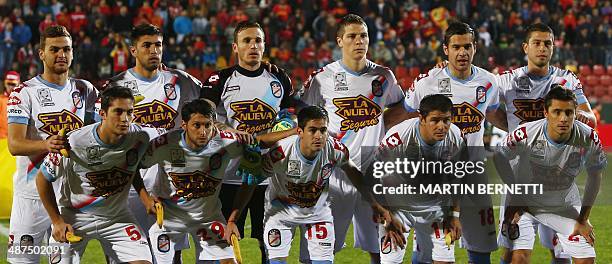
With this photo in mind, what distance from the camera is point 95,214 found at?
24.6 ft

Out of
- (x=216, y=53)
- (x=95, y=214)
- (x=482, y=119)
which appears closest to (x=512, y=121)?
(x=482, y=119)

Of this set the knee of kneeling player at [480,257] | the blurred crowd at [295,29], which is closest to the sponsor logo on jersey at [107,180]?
the knee of kneeling player at [480,257]

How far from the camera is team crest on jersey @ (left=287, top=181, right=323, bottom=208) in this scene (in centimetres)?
795

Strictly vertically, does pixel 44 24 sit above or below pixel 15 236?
above

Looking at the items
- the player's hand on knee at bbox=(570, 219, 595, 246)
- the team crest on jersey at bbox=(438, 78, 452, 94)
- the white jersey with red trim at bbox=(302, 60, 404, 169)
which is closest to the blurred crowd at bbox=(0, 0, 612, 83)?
the white jersey with red trim at bbox=(302, 60, 404, 169)

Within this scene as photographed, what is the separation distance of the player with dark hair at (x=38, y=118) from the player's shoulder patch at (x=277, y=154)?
1655 millimetres

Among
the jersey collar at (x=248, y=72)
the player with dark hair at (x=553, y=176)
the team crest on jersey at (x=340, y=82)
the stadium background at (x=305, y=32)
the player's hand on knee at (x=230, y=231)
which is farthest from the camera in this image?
the stadium background at (x=305, y=32)

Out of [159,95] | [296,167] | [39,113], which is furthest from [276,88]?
[39,113]

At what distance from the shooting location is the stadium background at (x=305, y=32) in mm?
22625

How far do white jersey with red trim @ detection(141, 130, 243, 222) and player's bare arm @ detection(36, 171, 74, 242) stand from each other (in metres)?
0.75

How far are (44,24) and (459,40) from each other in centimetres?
1720

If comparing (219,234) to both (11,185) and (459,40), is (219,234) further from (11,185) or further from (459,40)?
(11,185)

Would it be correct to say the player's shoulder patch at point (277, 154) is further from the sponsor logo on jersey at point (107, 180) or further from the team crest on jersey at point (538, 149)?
the team crest on jersey at point (538, 149)

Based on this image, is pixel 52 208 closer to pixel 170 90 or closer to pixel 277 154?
pixel 170 90
